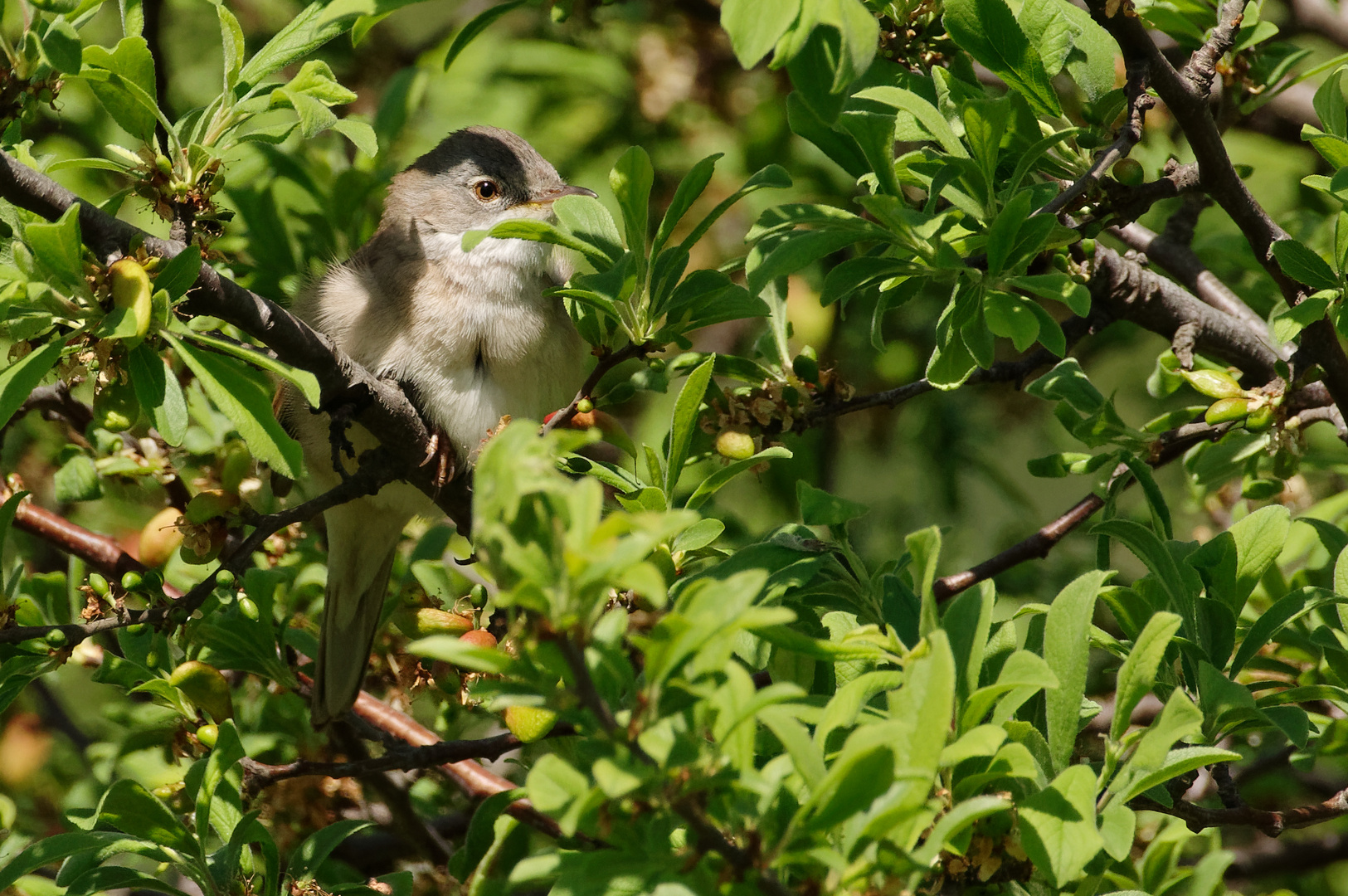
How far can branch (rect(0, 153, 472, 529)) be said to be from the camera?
7.00 ft

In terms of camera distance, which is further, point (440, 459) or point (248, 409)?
point (440, 459)

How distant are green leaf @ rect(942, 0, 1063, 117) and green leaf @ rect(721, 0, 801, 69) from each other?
621 millimetres

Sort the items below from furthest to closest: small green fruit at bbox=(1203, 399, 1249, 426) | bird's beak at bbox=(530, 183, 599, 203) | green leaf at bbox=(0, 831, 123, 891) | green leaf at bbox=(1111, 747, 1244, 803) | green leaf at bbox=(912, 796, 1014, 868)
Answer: bird's beak at bbox=(530, 183, 599, 203) < small green fruit at bbox=(1203, 399, 1249, 426) < green leaf at bbox=(0, 831, 123, 891) < green leaf at bbox=(1111, 747, 1244, 803) < green leaf at bbox=(912, 796, 1014, 868)

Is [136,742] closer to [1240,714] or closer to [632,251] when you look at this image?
[632,251]

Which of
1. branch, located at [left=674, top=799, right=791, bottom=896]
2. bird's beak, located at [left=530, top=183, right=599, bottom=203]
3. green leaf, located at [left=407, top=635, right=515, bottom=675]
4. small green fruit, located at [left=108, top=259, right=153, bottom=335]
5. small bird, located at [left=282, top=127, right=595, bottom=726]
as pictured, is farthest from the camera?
bird's beak, located at [left=530, top=183, right=599, bottom=203]

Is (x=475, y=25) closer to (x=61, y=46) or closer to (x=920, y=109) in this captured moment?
(x=61, y=46)

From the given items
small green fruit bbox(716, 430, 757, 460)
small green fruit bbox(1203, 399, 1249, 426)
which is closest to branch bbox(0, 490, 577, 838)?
small green fruit bbox(716, 430, 757, 460)

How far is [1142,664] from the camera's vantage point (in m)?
1.78

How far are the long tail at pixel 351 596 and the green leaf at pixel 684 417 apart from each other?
1.27 m

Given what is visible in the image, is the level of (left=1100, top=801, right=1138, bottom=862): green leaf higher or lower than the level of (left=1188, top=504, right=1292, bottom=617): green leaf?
lower

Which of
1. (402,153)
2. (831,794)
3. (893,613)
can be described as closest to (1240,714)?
(893,613)

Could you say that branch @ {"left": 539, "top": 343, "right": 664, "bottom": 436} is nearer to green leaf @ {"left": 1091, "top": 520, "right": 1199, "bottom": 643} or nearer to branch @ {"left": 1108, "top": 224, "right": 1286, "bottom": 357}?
green leaf @ {"left": 1091, "top": 520, "right": 1199, "bottom": 643}

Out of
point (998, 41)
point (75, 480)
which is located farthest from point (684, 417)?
point (75, 480)

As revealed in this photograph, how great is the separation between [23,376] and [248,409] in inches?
13.3
